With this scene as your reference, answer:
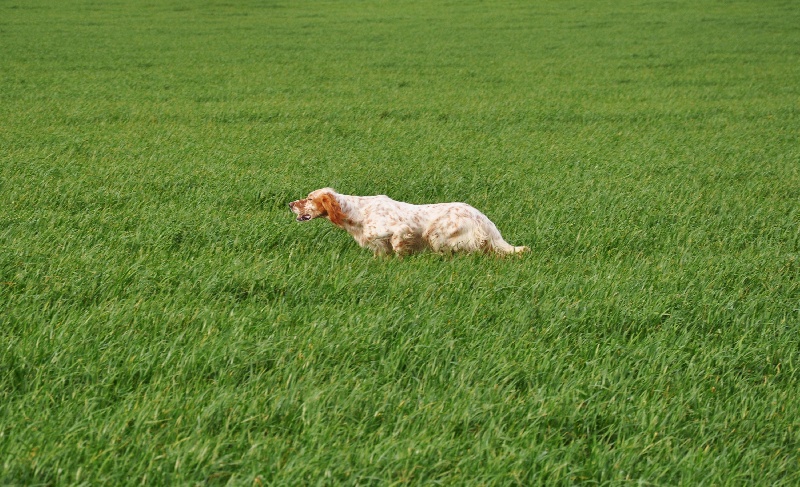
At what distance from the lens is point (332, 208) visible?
17.7 feet

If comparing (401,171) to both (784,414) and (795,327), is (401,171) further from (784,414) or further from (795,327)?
(784,414)

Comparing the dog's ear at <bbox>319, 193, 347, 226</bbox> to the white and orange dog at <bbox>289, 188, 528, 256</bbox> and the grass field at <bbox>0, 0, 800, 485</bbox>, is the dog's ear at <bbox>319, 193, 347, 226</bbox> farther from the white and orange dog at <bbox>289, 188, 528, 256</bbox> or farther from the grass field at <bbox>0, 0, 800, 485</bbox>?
the grass field at <bbox>0, 0, 800, 485</bbox>

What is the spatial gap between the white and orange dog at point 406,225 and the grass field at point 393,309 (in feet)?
0.49

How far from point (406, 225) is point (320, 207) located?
63 centimetres

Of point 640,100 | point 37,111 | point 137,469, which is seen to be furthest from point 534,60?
point 137,469

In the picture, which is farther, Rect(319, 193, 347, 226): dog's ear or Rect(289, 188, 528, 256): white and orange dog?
Rect(319, 193, 347, 226): dog's ear

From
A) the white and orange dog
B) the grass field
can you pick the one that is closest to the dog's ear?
the white and orange dog

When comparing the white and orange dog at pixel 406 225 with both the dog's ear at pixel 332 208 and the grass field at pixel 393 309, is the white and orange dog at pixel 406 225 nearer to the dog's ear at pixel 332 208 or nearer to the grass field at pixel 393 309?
the dog's ear at pixel 332 208

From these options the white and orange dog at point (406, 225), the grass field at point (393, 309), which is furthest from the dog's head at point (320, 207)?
the grass field at point (393, 309)

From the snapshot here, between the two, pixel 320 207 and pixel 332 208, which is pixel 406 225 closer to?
pixel 332 208

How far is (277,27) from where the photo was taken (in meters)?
27.5

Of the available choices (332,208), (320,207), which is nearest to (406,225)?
(332,208)

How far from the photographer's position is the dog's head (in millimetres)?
5418

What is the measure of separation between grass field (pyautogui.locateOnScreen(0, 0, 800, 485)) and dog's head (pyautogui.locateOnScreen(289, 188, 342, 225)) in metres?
0.22
